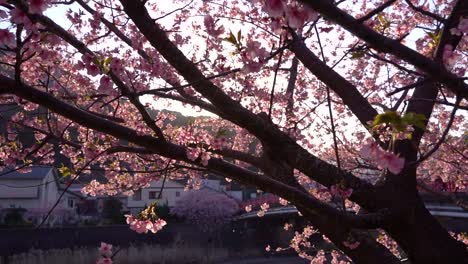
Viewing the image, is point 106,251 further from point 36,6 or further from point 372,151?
point 372,151

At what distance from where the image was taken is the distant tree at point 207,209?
37500 millimetres

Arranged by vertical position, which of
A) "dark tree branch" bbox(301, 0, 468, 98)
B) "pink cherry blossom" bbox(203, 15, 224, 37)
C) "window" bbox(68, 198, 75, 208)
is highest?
"window" bbox(68, 198, 75, 208)

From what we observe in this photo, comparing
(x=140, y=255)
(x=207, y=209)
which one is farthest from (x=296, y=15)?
(x=207, y=209)

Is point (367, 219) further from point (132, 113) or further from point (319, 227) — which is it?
point (132, 113)

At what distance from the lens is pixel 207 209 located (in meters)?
38.0

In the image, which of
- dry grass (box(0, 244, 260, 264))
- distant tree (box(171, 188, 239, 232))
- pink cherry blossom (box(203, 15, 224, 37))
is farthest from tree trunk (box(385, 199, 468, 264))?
distant tree (box(171, 188, 239, 232))

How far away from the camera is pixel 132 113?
275 inches

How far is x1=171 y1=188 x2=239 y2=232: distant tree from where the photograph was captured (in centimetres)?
3750

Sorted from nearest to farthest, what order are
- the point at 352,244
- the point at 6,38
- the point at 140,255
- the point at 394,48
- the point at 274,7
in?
the point at 394,48 → the point at 274,7 → the point at 6,38 → the point at 352,244 → the point at 140,255

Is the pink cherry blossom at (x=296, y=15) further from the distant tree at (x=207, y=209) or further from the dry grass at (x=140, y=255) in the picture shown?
the distant tree at (x=207, y=209)

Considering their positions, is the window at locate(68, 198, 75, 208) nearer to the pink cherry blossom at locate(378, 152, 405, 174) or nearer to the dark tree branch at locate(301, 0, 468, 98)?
the pink cherry blossom at locate(378, 152, 405, 174)

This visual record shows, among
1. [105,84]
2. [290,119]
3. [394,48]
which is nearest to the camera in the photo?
[394,48]

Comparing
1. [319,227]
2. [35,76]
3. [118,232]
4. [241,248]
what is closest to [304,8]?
[319,227]

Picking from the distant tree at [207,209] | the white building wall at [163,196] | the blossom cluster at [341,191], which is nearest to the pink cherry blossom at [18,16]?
the blossom cluster at [341,191]
